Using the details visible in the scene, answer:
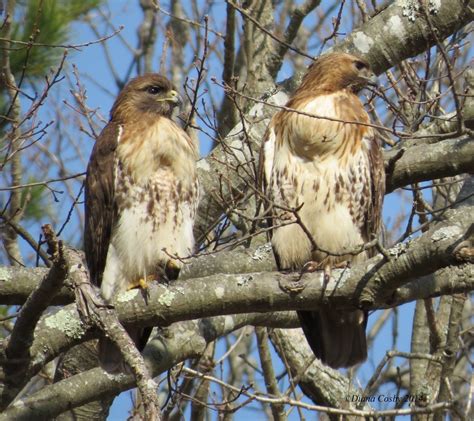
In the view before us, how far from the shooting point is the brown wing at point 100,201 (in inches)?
205

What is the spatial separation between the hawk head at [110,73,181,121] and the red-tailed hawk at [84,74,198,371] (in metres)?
0.24

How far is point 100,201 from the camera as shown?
523 centimetres

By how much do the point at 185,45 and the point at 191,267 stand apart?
4.75 meters

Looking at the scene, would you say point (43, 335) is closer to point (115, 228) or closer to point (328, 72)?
point (115, 228)

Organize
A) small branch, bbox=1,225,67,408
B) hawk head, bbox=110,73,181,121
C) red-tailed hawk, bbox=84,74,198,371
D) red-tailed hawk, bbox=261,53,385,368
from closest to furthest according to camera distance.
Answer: small branch, bbox=1,225,67,408
red-tailed hawk, bbox=261,53,385,368
red-tailed hawk, bbox=84,74,198,371
hawk head, bbox=110,73,181,121

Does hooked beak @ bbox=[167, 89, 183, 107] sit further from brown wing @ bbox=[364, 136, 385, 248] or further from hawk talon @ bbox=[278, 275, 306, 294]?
hawk talon @ bbox=[278, 275, 306, 294]

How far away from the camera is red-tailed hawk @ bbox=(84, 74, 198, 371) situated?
514 centimetres

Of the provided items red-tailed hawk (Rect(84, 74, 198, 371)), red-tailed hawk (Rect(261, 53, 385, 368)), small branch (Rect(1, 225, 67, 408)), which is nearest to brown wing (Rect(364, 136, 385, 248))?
red-tailed hawk (Rect(261, 53, 385, 368))

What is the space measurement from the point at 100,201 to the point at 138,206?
227 mm

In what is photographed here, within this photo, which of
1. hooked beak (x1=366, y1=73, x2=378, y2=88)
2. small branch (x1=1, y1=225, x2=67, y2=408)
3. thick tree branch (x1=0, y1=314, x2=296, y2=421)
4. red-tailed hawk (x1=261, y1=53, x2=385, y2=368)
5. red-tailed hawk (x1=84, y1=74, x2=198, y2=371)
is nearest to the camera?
small branch (x1=1, y1=225, x2=67, y2=408)

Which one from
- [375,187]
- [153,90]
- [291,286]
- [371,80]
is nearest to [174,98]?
[153,90]

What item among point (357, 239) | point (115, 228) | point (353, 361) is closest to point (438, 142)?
point (357, 239)

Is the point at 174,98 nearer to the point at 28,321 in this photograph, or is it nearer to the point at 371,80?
the point at 371,80

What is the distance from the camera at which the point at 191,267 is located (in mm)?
5113
